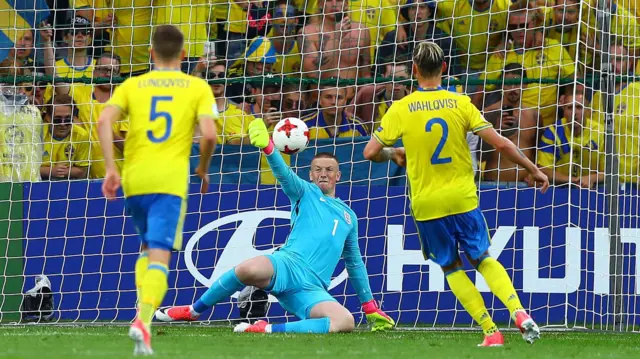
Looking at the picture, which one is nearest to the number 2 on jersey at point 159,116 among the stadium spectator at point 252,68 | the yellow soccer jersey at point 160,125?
the yellow soccer jersey at point 160,125

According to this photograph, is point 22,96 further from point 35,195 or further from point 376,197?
point 376,197

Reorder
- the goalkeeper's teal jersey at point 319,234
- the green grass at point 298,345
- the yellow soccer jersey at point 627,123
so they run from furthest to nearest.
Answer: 1. the yellow soccer jersey at point 627,123
2. the goalkeeper's teal jersey at point 319,234
3. the green grass at point 298,345

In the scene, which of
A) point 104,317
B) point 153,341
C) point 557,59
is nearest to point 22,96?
point 104,317

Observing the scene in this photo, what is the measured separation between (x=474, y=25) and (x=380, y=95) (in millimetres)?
1186

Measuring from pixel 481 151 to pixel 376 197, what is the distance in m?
1.08

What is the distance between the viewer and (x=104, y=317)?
998 cm

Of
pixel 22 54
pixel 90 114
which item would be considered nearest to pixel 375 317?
pixel 90 114

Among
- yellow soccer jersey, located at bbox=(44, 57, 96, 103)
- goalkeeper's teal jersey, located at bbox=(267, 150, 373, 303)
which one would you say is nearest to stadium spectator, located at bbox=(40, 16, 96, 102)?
yellow soccer jersey, located at bbox=(44, 57, 96, 103)

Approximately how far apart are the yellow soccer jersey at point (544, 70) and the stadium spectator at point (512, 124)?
79 millimetres

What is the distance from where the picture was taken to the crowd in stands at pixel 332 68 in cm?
1039

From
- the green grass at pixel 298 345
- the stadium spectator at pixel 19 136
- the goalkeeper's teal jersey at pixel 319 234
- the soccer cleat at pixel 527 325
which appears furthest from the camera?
the stadium spectator at pixel 19 136

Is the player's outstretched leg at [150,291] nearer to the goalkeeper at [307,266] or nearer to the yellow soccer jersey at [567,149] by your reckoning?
the goalkeeper at [307,266]

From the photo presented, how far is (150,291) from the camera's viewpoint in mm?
5844

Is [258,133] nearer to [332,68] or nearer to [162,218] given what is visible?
[162,218]
